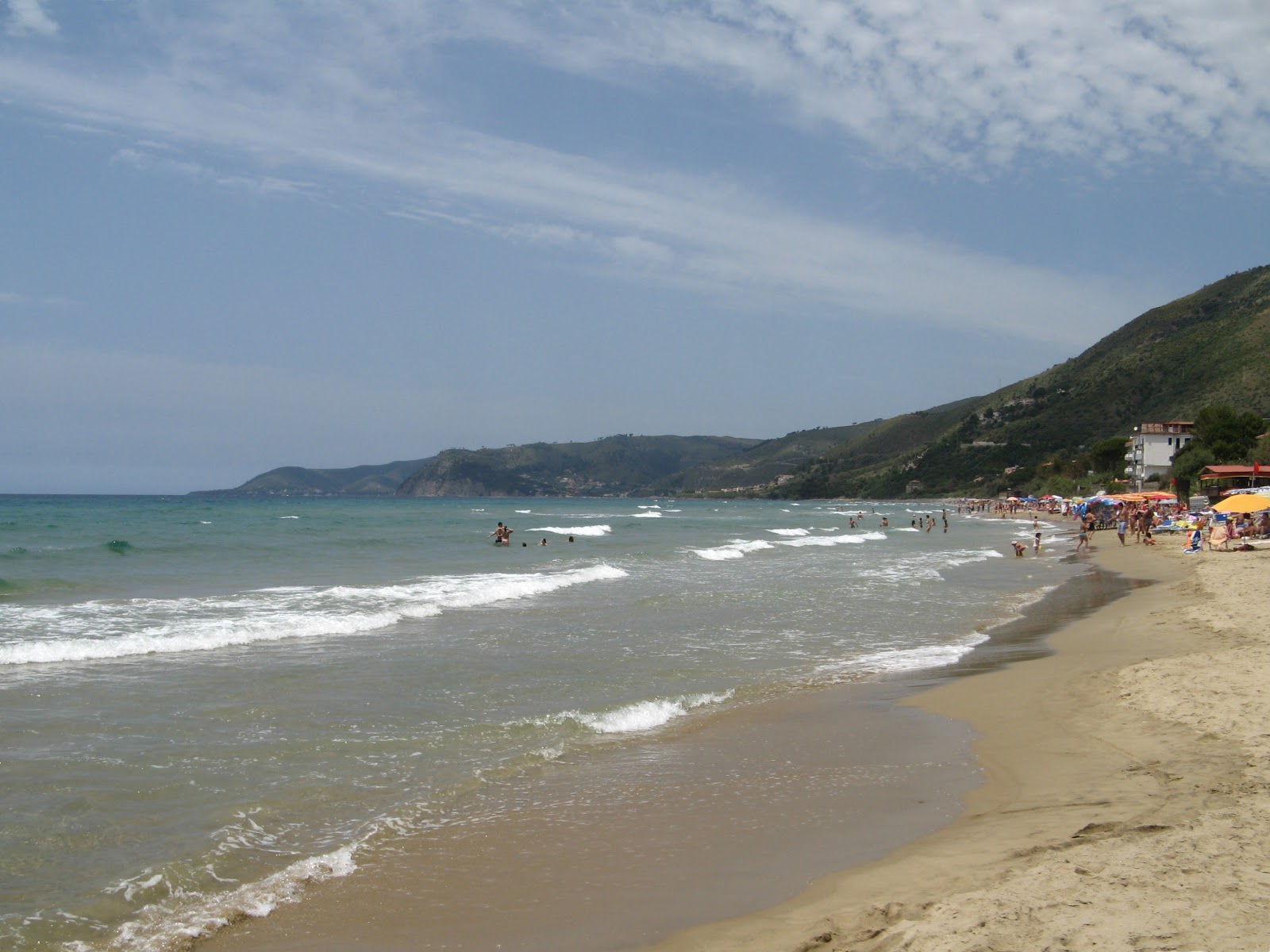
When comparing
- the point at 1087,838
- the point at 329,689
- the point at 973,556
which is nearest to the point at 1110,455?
the point at 973,556

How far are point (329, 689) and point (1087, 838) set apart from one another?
26.0 ft

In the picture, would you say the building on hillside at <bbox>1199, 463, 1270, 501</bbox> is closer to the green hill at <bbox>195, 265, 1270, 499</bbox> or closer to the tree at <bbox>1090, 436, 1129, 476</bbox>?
the green hill at <bbox>195, 265, 1270, 499</bbox>

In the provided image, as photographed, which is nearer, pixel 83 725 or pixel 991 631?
pixel 83 725

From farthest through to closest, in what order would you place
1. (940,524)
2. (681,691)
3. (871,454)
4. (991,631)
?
(871,454)
(940,524)
(991,631)
(681,691)

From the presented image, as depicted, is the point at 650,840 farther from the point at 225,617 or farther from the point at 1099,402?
the point at 1099,402

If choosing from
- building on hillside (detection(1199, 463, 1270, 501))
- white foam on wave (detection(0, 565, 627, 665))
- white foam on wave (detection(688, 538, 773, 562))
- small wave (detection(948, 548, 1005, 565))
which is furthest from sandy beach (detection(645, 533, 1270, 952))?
building on hillside (detection(1199, 463, 1270, 501))

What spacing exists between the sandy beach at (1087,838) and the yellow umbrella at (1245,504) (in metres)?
22.5

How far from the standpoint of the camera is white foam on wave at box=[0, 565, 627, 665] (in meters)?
12.7

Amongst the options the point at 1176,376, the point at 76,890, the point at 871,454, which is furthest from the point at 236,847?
the point at 871,454

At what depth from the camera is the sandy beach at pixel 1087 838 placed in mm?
3879

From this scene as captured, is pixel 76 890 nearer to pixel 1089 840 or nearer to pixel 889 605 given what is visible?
pixel 1089 840

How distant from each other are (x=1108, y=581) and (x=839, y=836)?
829 inches

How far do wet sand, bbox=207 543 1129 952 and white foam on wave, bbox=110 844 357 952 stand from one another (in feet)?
0.35

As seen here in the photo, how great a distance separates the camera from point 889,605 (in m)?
18.7
